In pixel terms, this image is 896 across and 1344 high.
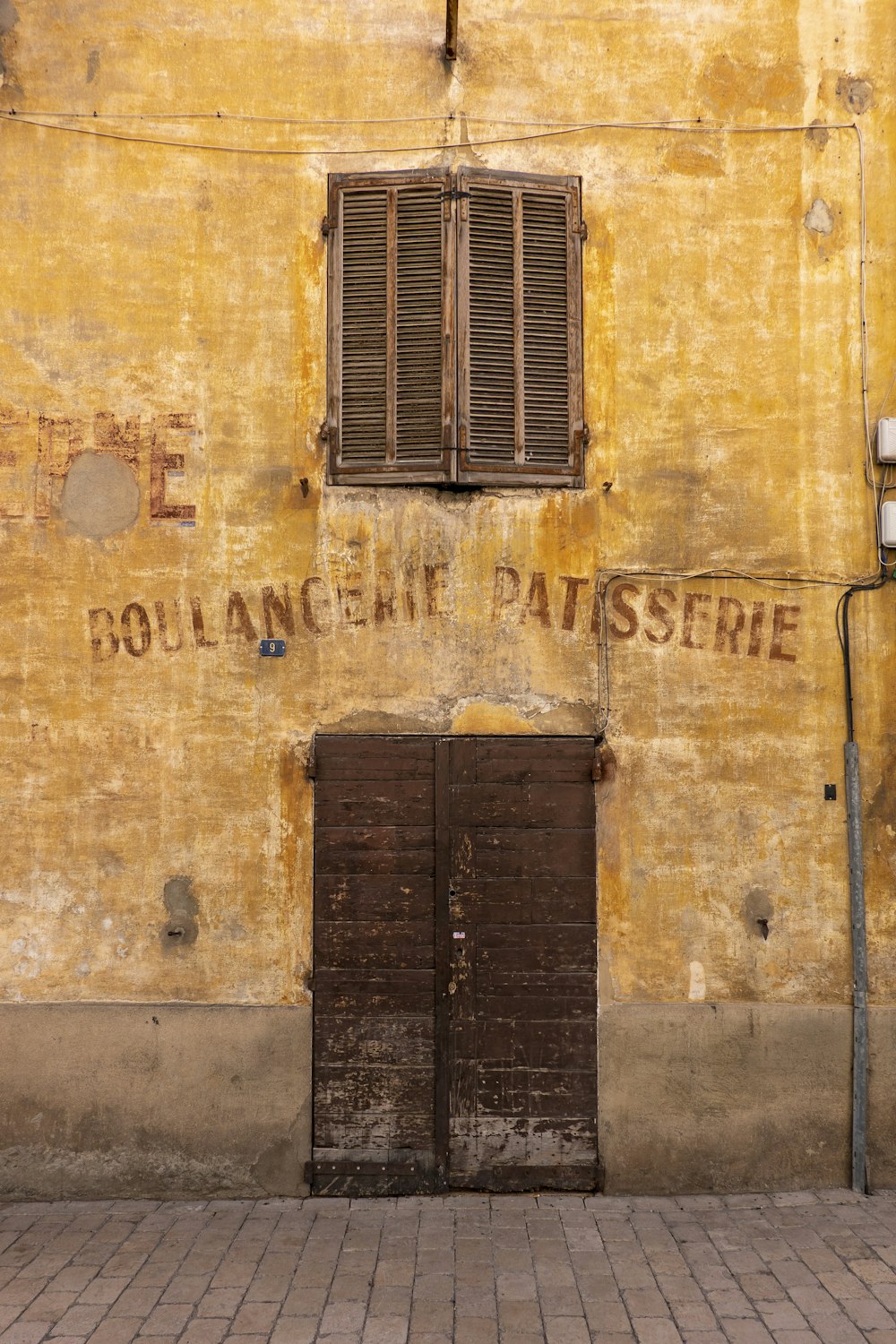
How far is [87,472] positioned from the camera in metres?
6.37

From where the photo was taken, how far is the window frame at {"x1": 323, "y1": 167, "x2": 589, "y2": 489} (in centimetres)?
636

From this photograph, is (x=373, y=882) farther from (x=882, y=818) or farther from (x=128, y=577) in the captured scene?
(x=882, y=818)

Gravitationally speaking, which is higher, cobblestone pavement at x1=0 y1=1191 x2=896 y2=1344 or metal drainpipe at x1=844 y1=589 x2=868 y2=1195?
metal drainpipe at x1=844 y1=589 x2=868 y2=1195

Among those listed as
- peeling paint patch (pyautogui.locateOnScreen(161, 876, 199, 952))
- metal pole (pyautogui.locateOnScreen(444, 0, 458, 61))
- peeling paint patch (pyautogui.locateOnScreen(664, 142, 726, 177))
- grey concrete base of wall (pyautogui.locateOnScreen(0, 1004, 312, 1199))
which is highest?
metal pole (pyautogui.locateOnScreen(444, 0, 458, 61))

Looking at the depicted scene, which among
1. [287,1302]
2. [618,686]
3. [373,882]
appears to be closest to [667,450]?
[618,686]

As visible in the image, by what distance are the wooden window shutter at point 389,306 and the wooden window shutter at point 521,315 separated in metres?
0.14

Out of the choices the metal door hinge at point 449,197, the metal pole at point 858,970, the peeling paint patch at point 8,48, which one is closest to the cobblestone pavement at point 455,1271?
the metal pole at point 858,970

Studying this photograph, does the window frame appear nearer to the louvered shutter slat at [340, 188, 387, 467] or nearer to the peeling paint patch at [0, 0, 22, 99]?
the louvered shutter slat at [340, 188, 387, 467]

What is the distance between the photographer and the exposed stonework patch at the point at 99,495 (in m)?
6.35

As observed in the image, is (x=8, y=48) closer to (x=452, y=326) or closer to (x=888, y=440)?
(x=452, y=326)

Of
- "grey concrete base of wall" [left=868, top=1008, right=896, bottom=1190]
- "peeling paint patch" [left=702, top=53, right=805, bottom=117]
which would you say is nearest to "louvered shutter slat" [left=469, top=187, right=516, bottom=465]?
"peeling paint patch" [left=702, top=53, right=805, bottom=117]

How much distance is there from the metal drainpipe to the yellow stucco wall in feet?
0.25

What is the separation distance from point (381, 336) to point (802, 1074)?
5039 millimetres

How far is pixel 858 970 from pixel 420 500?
3.78m
